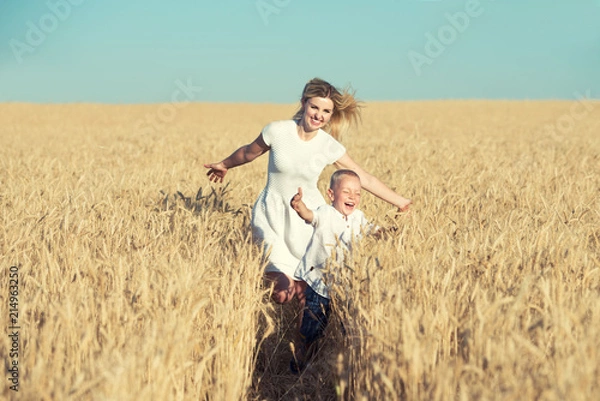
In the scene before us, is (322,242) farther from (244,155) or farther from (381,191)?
(244,155)

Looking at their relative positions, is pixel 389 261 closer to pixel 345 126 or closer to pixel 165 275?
pixel 165 275

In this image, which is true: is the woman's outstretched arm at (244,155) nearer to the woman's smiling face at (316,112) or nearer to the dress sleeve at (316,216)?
the woman's smiling face at (316,112)

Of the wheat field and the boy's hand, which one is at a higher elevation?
the boy's hand

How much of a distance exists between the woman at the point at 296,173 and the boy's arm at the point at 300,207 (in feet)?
1.50

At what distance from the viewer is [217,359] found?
2.58 meters

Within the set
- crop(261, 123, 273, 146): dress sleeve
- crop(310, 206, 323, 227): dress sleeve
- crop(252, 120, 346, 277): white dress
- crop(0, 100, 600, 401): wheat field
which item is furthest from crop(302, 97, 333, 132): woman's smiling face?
crop(0, 100, 600, 401): wheat field

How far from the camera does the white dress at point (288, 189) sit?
3703mm

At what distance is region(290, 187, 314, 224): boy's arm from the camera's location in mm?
3102

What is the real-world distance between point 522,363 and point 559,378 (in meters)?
0.18

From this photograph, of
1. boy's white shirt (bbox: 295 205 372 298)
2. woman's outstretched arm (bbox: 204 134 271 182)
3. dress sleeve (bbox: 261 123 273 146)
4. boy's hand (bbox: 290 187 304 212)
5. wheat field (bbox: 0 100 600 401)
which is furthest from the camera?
woman's outstretched arm (bbox: 204 134 271 182)

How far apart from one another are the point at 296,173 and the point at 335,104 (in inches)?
19.6

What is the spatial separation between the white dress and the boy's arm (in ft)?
1.50

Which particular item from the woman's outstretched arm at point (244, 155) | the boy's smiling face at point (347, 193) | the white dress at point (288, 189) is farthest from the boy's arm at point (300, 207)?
the woman's outstretched arm at point (244, 155)

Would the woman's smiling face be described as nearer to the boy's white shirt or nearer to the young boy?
the young boy
